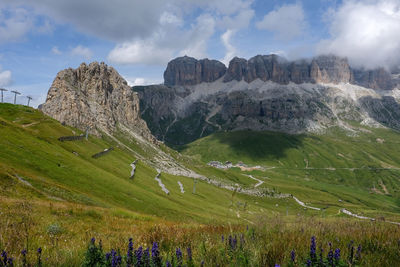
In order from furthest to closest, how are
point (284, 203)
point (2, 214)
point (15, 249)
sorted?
point (284, 203)
point (2, 214)
point (15, 249)

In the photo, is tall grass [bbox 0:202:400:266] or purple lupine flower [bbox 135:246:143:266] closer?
purple lupine flower [bbox 135:246:143:266]

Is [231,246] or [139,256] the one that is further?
[231,246]

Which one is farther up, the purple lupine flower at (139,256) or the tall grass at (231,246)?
the purple lupine flower at (139,256)

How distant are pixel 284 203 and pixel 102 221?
630ft

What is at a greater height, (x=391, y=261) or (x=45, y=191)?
(x=391, y=261)

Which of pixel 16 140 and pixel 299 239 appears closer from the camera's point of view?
pixel 299 239

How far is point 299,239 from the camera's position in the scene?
25.8 ft

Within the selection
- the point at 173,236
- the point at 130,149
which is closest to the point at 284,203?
the point at 130,149

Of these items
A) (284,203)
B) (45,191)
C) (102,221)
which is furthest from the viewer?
(284,203)

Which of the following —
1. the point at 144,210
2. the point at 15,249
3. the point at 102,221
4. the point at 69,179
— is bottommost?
the point at 144,210

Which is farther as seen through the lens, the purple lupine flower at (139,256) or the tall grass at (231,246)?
the tall grass at (231,246)

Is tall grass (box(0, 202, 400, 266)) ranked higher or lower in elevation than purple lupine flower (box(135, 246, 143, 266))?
lower

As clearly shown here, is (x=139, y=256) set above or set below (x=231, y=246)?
above

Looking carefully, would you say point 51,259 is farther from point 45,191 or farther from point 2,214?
point 45,191
